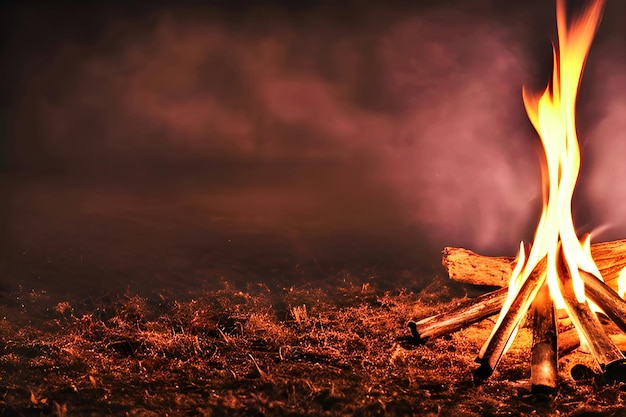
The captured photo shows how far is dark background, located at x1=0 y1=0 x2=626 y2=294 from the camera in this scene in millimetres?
6215

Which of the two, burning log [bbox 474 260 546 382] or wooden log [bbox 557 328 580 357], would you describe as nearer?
burning log [bbox 474 260 546 382]

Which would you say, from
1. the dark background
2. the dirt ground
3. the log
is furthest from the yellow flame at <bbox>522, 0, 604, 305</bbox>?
the dark background

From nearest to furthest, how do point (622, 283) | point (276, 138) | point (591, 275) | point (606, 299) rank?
point (606, 299)
point (591, 275)
point (622, 283)
point (276, 138)

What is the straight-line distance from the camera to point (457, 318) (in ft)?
12.2

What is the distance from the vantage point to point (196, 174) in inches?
362

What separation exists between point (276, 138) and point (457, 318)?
6756 mm

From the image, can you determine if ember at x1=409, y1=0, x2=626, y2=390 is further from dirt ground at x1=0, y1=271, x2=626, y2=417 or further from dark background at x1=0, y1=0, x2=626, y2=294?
dark background at x1=0, y1=0, x2=626, y2=294

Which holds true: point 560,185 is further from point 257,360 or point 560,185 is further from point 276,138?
point 276,138

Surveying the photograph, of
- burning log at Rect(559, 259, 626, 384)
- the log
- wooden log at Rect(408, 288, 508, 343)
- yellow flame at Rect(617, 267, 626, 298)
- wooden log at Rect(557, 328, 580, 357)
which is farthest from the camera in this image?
the log

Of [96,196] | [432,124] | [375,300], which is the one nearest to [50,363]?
[375,300]

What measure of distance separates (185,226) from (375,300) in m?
2.80

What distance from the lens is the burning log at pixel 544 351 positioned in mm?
3156

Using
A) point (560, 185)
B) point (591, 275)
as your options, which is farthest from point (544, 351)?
point (560, 185)

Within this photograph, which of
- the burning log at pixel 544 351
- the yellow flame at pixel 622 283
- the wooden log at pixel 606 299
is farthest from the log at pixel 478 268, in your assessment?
the burning log at pixel 544 351
